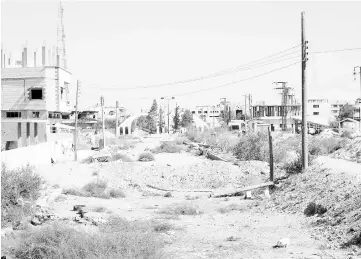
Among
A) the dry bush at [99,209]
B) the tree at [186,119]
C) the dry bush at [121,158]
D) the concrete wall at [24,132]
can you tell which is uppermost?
the tree at [186,119]

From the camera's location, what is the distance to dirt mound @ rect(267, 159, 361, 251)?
531 inches

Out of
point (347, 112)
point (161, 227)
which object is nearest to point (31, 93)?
point (161, 227)

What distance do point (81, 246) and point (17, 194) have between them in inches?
245

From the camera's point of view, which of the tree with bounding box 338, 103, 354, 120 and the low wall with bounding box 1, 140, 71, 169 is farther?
the tree with bounding box 338, 103, 354, 120

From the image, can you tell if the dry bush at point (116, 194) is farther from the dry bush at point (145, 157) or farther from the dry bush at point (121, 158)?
the dry bush at point (121, 158)

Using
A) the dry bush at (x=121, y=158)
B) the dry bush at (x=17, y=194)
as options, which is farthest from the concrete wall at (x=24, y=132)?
the dry bush at (x=17, y=194)

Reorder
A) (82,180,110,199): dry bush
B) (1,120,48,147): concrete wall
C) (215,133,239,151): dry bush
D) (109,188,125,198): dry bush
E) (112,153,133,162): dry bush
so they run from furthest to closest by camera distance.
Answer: (1,120,48,147): concrete wall → (215,133,239,151): dry bush → (112,153,133,162): dry bush → (109,188,125,198): dry bush → (82,180,110,199): dry bush

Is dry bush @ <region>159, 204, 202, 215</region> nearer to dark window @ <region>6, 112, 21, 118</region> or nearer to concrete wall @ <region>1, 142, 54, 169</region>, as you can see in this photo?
concrete wall @ <region>1, 142, 54, 169</region>

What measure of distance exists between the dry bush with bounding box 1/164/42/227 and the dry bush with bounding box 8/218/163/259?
10.3 ft

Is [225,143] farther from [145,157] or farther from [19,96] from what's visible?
[19,96]

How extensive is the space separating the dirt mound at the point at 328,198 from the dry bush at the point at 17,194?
8.82m

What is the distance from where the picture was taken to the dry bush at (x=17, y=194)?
45.9 feet

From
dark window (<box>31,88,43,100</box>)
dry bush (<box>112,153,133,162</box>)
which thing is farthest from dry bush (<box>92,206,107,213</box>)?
dark window (<box>31,88,43,100</box>)

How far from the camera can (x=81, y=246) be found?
31.8 ft
